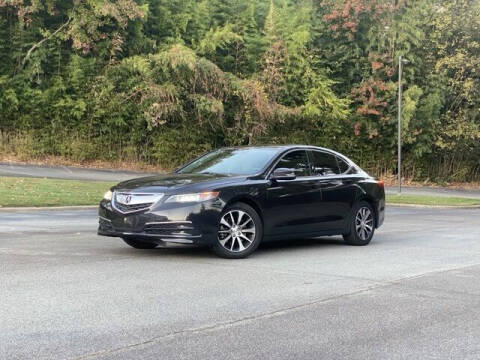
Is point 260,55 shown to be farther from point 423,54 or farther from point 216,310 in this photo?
point 216,310

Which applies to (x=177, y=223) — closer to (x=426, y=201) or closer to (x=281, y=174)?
(x=281, y=174)

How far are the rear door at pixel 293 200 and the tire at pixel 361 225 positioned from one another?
1119 mm

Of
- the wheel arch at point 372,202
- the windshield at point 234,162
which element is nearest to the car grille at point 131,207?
the windshield at point 234,162

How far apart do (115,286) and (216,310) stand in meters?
1.49

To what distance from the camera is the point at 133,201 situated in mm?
8758

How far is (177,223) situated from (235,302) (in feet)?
7.90

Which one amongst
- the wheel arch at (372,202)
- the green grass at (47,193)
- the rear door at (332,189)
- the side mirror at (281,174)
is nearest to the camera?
the side mirror at (281,174)

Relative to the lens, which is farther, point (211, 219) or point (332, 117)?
point (332, 117)

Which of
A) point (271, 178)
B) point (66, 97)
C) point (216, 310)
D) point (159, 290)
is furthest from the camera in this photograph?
point (66, 97)

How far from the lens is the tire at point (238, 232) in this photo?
29.2 ft

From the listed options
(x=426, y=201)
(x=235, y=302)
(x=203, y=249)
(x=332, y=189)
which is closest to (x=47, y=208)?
(x=203, y=249)

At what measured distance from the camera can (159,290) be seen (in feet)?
22.4

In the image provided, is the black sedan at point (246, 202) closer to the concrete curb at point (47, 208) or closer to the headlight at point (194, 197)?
the headlight at point (194, 197)

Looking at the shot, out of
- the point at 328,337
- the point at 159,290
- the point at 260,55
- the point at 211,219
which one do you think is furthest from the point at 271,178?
the point at 260,55
